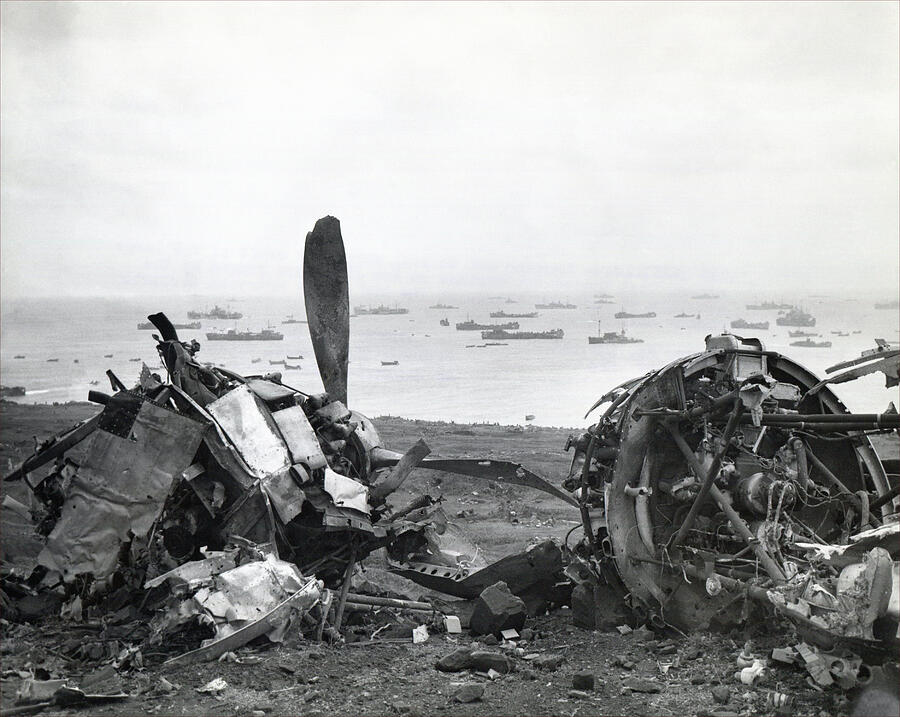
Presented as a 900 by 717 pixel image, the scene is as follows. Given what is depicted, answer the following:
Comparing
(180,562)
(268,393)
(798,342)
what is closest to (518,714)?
(180,562)

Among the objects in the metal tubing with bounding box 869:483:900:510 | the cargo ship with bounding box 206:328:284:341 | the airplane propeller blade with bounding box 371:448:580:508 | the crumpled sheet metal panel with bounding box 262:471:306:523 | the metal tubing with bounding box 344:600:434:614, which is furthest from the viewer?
the cargo ship with bounding box 206:328:284:341

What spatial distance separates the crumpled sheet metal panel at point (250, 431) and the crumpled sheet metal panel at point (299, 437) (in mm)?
168

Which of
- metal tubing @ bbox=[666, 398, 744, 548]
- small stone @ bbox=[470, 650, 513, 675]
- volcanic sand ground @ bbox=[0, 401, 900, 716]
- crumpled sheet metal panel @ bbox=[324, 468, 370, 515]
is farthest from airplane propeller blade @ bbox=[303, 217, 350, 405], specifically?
metal tubing @ bbox=[666, 398, 744, 548]

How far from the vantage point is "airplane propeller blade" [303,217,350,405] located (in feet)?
34.0

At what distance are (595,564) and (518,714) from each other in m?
2.48

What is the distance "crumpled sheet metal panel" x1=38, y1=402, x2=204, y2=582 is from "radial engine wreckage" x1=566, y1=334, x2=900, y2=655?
12.1 ft

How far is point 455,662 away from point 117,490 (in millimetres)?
3180

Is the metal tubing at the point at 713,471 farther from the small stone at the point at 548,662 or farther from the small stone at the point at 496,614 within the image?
the small stone at the point at 496,614

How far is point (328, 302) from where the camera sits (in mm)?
10438

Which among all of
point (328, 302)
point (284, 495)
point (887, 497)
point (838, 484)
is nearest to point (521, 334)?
point (328, 302)

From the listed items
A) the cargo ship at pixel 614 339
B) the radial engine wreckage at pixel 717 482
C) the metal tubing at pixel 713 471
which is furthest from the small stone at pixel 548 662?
the cargo ship at pixel 614 339

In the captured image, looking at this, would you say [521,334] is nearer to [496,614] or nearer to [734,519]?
[496,614]

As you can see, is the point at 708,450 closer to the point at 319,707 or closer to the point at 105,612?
the point at 319,707

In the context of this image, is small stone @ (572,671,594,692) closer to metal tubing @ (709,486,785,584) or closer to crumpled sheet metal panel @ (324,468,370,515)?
metal tubing @ (709,486,785,584)
